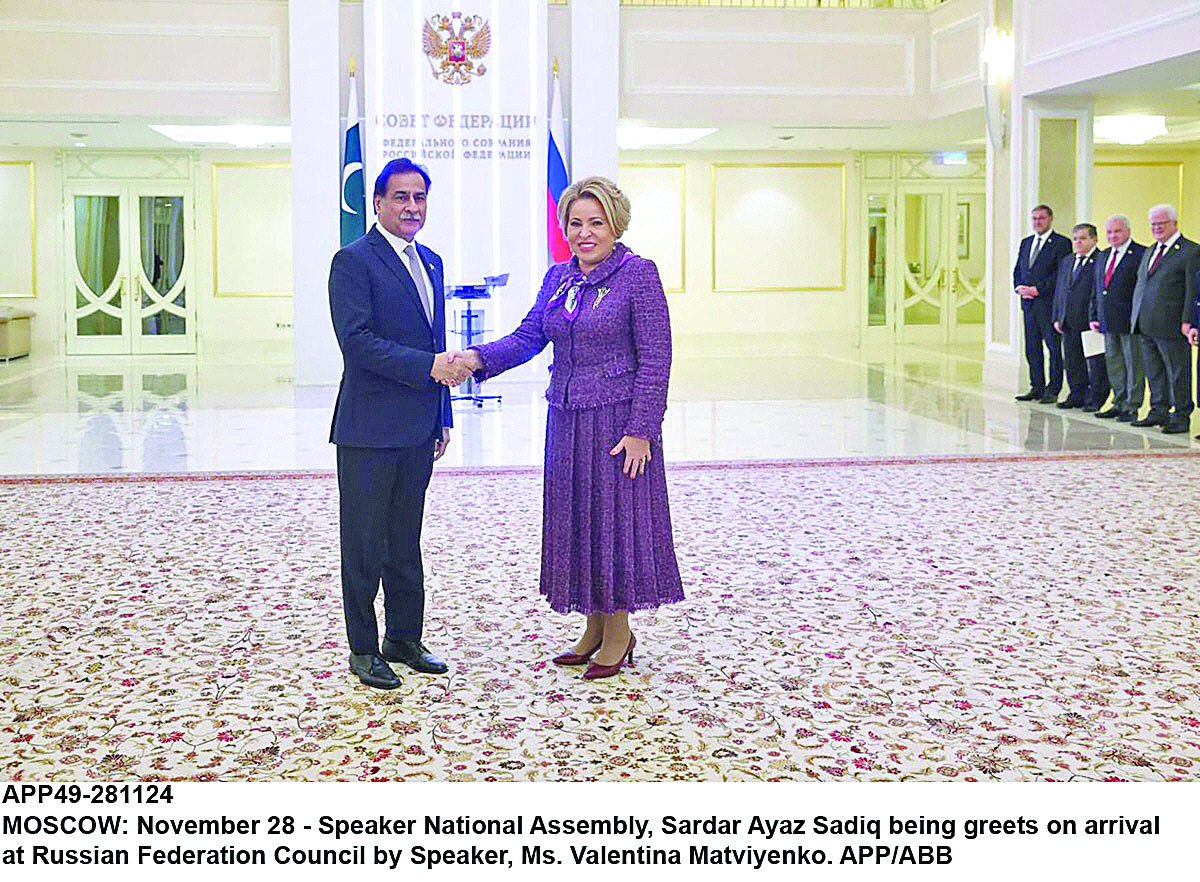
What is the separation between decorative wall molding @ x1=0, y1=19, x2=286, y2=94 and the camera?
1382 centimetres

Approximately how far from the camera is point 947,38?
14625mm

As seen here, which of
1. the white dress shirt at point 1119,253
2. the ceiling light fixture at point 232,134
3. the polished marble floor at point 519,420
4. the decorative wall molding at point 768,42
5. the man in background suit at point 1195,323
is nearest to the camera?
the polished marble floor at point 519,420

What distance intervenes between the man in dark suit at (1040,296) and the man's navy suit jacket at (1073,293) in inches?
13.4

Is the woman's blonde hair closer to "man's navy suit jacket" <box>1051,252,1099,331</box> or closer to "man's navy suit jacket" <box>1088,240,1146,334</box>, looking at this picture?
"man's navy suit jacket" <box>1088,240,1146,334</box>

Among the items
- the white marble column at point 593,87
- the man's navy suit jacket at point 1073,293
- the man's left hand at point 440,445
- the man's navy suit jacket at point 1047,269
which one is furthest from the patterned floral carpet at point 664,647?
the white marble column at point 593,87

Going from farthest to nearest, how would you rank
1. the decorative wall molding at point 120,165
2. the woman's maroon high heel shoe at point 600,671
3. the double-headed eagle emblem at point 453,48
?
the decorative wall molding at point 120,165 < the double-headed eagle emblem at point 453,48 < the woman's maroon high heel shoe at point 600,671

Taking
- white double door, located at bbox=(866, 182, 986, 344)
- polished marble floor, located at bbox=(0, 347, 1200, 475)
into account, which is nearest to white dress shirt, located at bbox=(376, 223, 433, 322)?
polished marble floor, located at bbox=(0, 347, 1200, 475)

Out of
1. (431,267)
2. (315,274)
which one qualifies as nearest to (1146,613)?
(431,267)

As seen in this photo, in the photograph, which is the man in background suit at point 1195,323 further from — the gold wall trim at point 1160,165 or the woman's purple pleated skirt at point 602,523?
the gold wall trim at point 1160,165

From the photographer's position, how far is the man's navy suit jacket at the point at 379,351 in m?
4.04

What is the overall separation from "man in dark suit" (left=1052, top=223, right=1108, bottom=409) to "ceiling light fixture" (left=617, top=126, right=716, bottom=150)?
5577 millimetres

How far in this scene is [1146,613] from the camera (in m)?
5.05

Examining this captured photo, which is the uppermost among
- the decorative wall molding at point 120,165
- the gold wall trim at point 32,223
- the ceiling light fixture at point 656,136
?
the ceiling light fixture at point 656,136

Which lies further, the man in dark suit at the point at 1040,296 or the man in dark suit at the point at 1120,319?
the man in dark suit at the point at 1040,296
